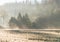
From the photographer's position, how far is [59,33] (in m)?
2.63

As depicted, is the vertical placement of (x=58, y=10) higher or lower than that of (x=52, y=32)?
higher

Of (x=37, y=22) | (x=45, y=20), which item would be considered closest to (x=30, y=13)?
(x=37, y=22)

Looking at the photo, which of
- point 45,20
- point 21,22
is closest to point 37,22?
point 45,20

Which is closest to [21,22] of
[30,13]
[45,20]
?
[30,13]

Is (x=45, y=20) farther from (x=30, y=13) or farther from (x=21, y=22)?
(x=21, y=22)

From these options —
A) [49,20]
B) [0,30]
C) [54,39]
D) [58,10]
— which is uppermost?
[58,10]

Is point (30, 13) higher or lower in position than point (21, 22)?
higher

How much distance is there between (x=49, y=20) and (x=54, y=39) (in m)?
0.41

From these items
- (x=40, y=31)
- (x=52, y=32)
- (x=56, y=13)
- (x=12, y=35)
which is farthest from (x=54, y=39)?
(x=12, y=35)

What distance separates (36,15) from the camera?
107 inches

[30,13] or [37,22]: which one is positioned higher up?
[30,13]

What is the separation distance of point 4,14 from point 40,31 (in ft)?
2.79

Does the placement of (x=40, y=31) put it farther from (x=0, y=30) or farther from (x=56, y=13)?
(x=0, y=30)

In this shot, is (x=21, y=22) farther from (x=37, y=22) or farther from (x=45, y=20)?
(x=45, y=20)
